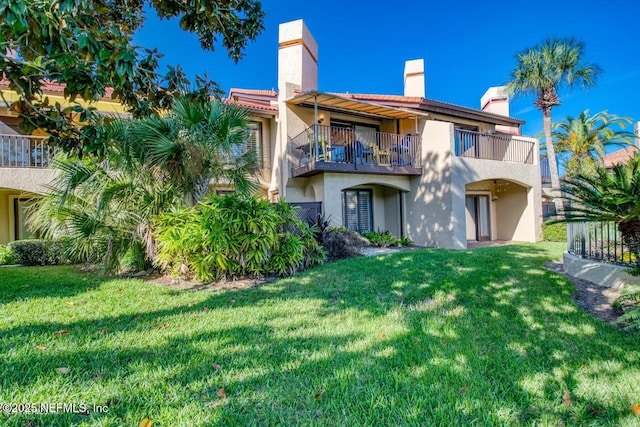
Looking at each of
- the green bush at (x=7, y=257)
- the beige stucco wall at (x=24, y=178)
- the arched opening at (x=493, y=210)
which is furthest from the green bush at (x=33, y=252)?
the arched opening at (x=493, y=210)

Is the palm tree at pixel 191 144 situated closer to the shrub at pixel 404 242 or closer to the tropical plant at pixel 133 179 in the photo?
the tropical plant at pixel 133 179

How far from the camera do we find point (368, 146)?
565 inches

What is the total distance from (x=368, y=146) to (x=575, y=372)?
12215 millimetres

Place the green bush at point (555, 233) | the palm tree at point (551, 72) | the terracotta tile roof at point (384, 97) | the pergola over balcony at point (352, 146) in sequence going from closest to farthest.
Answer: the pergola over balcony at point (352, 146) < the green bush at point (555, 233) < the terracotta tile roof at point (384, 97) < the palm tree at point (551, 72)

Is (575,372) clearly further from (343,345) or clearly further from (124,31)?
(124,31)

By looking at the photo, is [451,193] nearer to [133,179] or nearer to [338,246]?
[338,246]

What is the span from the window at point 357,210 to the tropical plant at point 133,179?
7891 mm

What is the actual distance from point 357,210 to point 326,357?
485 inches

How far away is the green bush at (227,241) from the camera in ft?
23.1

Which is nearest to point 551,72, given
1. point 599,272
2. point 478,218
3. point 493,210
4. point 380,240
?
point 493,210

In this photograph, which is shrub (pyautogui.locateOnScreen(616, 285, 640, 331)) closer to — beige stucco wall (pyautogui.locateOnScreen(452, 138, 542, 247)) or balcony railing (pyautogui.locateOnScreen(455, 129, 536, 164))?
beige stucco wall (pyautogui.locateOnScreen(452, 138, 542, 247))

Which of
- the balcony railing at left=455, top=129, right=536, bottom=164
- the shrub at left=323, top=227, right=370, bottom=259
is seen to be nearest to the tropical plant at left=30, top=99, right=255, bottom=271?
the shrub at left=323, top=227, right=370, bottom=259

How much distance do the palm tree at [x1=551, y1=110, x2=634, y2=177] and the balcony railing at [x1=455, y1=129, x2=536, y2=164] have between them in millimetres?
6000

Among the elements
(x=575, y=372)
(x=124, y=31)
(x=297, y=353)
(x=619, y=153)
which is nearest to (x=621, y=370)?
(x=575, y=372)
